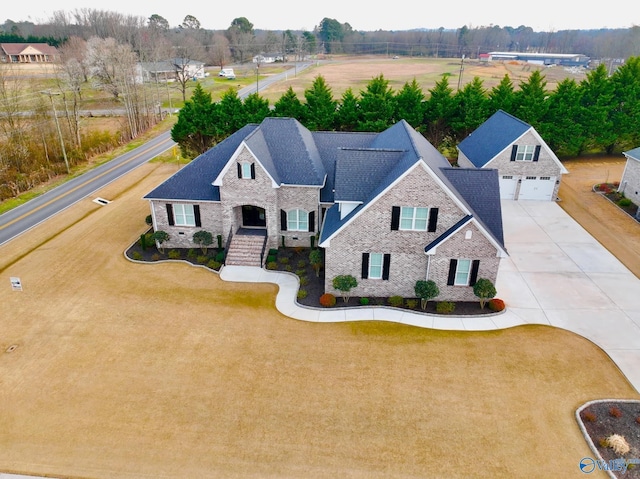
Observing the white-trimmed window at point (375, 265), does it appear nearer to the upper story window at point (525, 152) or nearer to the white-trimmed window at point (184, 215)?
the white-trimmed window at point (184, 215)

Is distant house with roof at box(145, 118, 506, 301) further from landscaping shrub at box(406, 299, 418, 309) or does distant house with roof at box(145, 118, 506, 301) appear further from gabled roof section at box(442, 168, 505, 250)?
landscaping shrub at box(406, 299, 418, 309)

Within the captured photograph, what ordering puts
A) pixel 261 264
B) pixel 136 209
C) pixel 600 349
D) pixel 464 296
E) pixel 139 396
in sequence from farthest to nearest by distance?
pixel 136 209 < pixel 261 264 < pixel 464 296 < pixel 600 349 < pixel 139 396

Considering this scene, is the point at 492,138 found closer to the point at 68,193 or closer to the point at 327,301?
the point at 327,301

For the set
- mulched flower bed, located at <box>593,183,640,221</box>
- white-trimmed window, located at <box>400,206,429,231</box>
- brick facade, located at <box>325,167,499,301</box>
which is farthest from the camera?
mulched flower bed, located at <box>593,183,640,221</box>

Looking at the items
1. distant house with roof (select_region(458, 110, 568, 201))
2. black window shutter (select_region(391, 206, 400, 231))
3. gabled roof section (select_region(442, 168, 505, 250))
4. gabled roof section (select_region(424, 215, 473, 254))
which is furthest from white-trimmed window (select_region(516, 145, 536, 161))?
black window shutter (select_region(391, 206, 400, 231))

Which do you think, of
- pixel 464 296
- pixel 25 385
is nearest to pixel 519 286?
pixel 464 296

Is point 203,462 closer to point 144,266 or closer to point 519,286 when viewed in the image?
point 144,266
